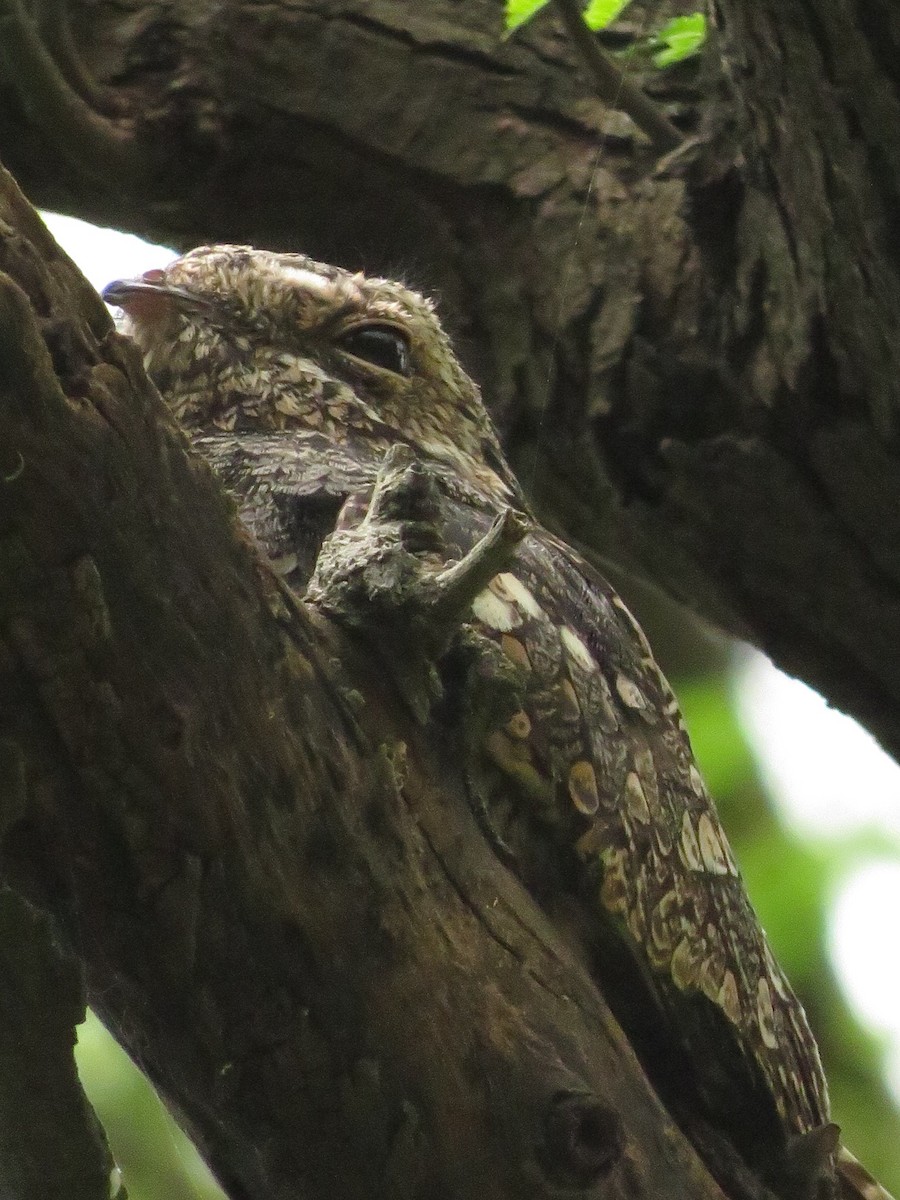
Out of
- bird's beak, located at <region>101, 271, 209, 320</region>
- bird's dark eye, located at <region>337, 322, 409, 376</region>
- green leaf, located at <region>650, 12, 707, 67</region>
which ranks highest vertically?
green leaf, located at <region>650, 12, 707, 67</region>

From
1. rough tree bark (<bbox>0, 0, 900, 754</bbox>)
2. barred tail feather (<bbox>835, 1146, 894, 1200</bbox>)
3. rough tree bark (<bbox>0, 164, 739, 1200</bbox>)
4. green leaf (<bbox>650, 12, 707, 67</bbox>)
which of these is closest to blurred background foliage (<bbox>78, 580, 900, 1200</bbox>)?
rough tree bark (<bbox>0, 0, 900, 754</bbox>)

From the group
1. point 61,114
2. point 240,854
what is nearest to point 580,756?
point 240,854

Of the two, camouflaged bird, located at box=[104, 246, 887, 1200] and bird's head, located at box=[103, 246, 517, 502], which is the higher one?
bird's head, located at box=[103, 246, 517, 502]

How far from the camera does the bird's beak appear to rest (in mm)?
3262

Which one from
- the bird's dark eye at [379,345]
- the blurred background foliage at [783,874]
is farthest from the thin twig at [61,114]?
the blurred background foliage at [783,874]

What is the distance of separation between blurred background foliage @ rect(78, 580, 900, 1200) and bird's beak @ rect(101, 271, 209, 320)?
1967 millimetres

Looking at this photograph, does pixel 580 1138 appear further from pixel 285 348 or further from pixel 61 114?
pixel 61 114

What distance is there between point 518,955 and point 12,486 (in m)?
0.88

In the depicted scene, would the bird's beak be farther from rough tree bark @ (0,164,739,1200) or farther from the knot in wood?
the knot in wood

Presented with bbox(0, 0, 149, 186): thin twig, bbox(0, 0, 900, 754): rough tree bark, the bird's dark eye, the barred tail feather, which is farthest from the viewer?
bbox(0, 0, 149, 186): thin twig

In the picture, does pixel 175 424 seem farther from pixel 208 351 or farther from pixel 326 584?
pixel 208 351

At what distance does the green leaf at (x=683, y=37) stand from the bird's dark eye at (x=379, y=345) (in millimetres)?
773

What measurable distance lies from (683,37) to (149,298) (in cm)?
116

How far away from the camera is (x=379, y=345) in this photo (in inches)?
137
